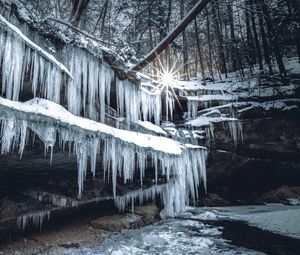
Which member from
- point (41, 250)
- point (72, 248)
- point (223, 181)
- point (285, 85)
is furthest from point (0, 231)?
point (285, 85)

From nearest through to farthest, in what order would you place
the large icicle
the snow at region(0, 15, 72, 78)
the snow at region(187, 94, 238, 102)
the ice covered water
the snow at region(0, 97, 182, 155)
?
the large icicle → the snow at region(0, 97, 182, 155) → the snow at region(0, 15, 72, 78) → the ice covered water → the snow at region(187, 94, 238, 102)

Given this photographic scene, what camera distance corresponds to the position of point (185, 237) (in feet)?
25.6

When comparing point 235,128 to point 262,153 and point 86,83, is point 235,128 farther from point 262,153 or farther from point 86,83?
point 86,83

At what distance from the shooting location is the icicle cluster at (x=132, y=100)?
9633mm

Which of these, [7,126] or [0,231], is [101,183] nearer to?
[0,231]

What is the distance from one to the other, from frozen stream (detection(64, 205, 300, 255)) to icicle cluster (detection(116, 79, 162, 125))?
4.10m

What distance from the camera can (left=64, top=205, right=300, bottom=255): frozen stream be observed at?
21.7 ft

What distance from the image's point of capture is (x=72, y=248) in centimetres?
680

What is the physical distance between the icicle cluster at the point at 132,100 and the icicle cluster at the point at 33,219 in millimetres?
4239

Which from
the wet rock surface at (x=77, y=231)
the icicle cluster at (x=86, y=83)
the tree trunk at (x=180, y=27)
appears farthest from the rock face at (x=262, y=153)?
the tree trunk at (x=180, y=27)

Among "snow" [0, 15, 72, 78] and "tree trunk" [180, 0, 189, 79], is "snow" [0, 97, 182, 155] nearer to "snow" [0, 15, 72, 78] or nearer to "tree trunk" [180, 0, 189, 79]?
"snow" [0, 15, 72, 78]

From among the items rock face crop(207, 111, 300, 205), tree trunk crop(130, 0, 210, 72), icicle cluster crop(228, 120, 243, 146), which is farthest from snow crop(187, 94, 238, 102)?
tree trunk crop(130, 0, 210, 72)

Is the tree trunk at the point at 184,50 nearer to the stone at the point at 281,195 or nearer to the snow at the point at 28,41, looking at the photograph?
the stone at the point at 281,195

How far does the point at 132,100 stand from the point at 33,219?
5034mm
